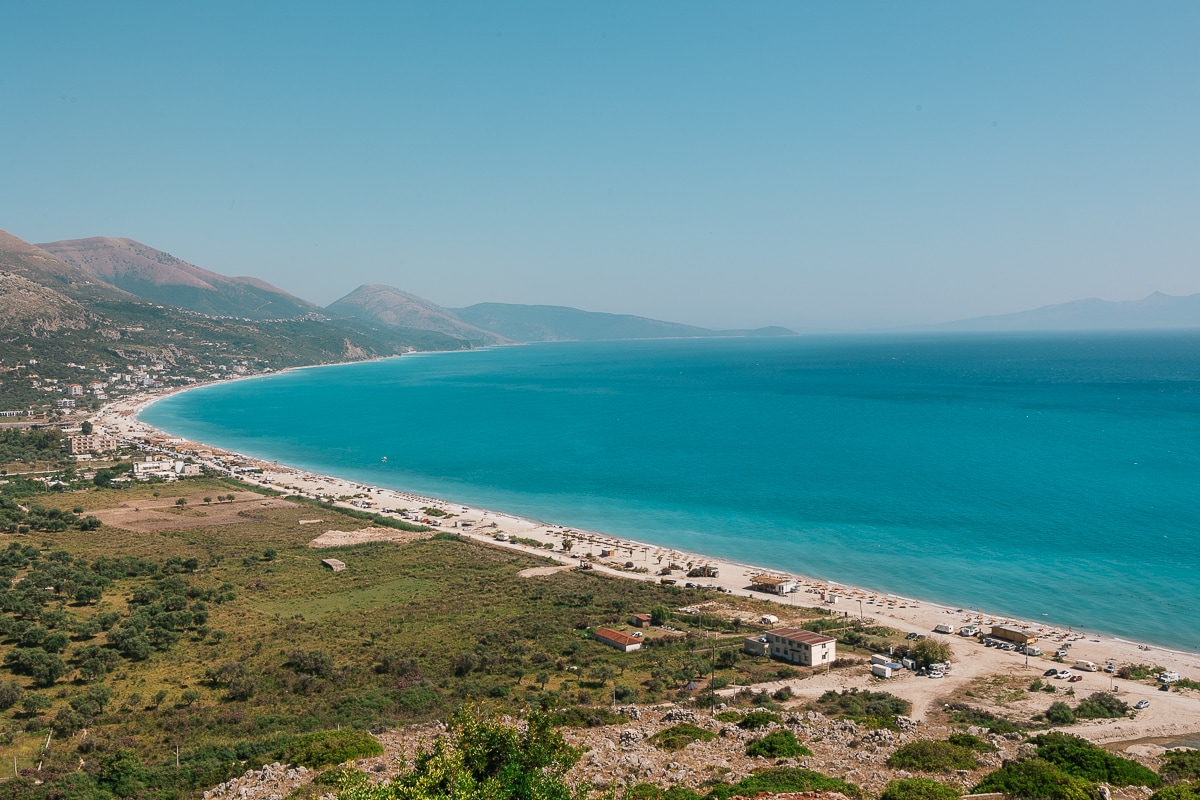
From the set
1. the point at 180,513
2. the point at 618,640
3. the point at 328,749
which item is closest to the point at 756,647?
the point at 618,640

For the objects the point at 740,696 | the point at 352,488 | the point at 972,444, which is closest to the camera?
the point at 740,696

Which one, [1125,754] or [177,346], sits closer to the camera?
[1125,754]

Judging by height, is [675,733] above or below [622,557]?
above

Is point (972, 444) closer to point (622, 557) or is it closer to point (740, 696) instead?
point (622, 557)

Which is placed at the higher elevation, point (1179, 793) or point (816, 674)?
point (1179, 793)

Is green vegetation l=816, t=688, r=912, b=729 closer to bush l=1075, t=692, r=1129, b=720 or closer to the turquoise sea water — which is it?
bush l=1075, t=692, r=1129, b=720

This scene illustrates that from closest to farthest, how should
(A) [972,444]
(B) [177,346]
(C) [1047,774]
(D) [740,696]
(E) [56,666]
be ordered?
(C) [1047,774]
(D) [740,696]
(E) [56,666]
(A) [972,444]
(B) [177,346]

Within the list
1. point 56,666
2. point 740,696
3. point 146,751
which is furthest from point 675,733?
point 56,666

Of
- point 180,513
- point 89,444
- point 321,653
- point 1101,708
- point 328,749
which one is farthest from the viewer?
point 89,444

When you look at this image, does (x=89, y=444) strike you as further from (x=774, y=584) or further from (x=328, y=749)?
(x=328, y=749)
